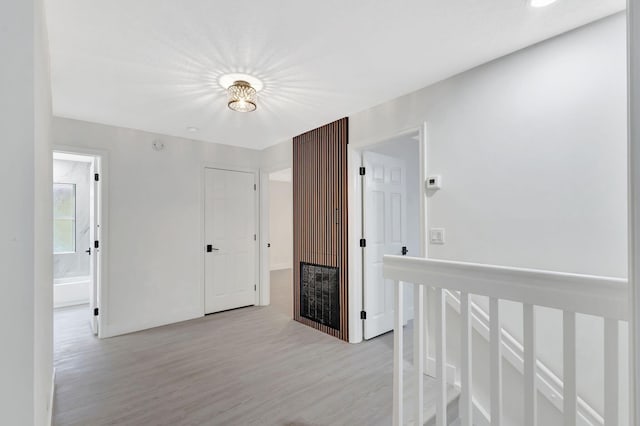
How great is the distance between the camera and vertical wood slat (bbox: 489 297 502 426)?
1.10 meters

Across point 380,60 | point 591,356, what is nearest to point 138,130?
point 380,60

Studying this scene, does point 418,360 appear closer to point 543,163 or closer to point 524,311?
point 524,311

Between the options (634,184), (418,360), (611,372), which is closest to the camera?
(634,184)

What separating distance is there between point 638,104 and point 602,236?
130 centimetres

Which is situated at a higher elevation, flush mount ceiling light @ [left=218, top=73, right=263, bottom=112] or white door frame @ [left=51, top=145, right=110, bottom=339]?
flush mount ceiling light @ [left=218, top=73, right=263, bottom=112]

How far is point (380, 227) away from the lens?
11.4ft

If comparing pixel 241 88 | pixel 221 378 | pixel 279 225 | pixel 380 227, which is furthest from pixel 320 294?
pixel 279 225

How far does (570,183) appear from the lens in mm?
1802

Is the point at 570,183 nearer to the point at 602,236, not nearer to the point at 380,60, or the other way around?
the point at 602,236

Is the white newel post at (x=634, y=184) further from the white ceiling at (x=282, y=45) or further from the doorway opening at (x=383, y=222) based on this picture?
the doorway opening at (x=383, y=222)

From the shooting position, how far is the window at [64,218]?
5.18 m

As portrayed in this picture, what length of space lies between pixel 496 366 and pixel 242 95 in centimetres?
243

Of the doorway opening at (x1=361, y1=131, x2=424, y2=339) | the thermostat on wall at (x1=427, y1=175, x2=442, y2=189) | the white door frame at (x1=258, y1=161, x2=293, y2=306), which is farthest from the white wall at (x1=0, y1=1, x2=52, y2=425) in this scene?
the white door frame at (x1=258, y1=161, x2=293, y2=306)

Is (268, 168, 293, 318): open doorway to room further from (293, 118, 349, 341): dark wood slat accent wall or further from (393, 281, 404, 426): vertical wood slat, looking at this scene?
(393, 281, 404, 426): vertical wood slat
